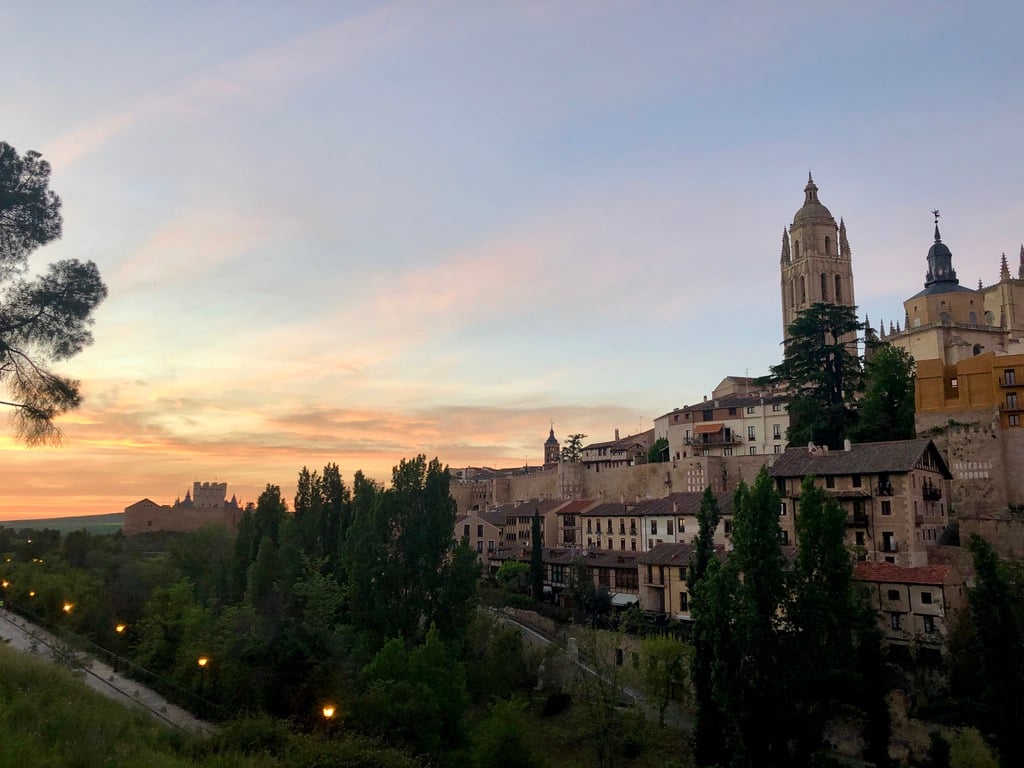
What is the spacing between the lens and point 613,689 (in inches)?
1124

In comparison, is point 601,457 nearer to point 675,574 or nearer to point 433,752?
point 675,574

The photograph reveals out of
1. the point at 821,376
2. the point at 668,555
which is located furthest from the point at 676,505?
the point at 821,376

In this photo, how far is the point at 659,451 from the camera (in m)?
66.1

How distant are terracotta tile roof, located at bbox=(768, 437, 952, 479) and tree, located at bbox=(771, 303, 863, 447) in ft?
24.8

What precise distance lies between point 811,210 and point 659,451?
4184 cm

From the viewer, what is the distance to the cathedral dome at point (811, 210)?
88.1m

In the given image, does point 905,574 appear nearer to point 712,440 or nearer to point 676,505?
point 676,505

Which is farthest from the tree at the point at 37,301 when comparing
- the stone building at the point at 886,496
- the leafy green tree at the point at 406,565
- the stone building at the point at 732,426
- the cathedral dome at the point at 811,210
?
the cathedral dome at the point at 811,210

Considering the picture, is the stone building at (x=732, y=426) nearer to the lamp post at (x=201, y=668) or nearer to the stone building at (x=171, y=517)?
the lamp post at (x=201, y=668)

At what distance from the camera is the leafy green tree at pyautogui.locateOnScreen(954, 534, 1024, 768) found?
20969 mm

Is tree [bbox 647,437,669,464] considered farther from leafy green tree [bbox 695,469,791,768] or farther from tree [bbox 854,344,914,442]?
leafy green tree [bbox 695,469,791,768]

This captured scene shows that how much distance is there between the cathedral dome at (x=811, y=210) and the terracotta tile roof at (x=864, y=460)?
2252 inches

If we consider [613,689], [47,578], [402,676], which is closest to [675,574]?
A: [613,689]

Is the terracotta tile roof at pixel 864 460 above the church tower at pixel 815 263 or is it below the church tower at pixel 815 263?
below
